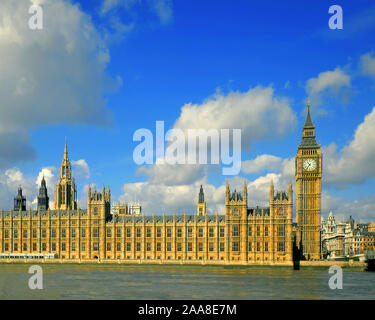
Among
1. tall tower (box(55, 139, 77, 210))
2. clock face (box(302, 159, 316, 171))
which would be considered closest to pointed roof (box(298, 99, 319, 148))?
clock face (box(302, 159, 316, 171))

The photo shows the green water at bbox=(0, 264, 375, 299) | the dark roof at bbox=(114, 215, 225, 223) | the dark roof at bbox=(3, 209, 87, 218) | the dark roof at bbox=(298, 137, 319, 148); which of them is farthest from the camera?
the dark roof at bbox=(298, 137, 319, 148)

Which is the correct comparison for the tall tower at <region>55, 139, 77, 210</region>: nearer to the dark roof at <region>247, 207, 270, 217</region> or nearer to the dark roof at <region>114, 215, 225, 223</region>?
the dark roof at <region>114, 215, 225, 223</region>

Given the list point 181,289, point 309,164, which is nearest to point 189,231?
point 309,164

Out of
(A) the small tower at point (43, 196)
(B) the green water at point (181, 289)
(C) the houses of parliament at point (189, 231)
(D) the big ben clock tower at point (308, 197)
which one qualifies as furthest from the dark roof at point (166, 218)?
(B) the green water at point (181, 289)

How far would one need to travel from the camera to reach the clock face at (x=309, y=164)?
159363 mm

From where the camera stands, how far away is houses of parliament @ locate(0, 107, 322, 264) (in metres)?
136

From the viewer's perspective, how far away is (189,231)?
14525 centimetres

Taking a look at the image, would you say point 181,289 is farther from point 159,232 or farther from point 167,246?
point 159,232

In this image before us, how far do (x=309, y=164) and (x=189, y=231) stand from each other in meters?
46.8

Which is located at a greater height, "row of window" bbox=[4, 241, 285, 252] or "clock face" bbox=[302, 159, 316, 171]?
"clock face" bbox=[302, 159, 316, 171]

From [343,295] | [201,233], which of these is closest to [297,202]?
A: [201,233]

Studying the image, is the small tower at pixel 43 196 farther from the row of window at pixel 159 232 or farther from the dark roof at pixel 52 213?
the row of window at pixel 159 232

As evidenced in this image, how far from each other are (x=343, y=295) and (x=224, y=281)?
25976 millimetres
